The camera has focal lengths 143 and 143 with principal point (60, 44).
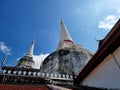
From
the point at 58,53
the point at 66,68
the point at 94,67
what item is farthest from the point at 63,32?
the point at 94,67

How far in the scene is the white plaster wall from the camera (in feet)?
15.9

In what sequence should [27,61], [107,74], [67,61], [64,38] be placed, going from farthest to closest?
1. [64,38]
2. [27,61]
3. [67,61]
4. [107,74]

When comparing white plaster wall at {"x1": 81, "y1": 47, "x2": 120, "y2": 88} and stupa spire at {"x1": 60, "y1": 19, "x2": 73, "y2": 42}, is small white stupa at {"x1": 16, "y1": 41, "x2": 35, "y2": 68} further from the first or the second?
white plaster wall at {"x1": 81, "y1": 47, "x2": 120, "y2": 88}

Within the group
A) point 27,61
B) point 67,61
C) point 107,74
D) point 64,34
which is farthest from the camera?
point 64,34

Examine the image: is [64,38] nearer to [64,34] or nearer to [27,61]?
[64,34]

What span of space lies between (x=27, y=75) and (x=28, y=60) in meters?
13.9

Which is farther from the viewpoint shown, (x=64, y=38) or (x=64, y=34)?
(x=64, y=34)

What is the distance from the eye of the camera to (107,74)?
5465mm

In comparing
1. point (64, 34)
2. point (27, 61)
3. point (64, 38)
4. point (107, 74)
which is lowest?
point (107, 74)

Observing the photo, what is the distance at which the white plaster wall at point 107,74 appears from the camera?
4855 millimetres

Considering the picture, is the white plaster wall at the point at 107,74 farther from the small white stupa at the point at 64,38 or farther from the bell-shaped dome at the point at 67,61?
the small white stupa at the point at 64,38

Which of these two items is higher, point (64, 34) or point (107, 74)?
point (64, 34)

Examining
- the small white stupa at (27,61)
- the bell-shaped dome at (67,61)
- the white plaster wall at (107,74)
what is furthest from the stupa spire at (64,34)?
the white plaster wall at (107,74)

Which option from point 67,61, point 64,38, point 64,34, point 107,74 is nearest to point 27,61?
point 64,38
